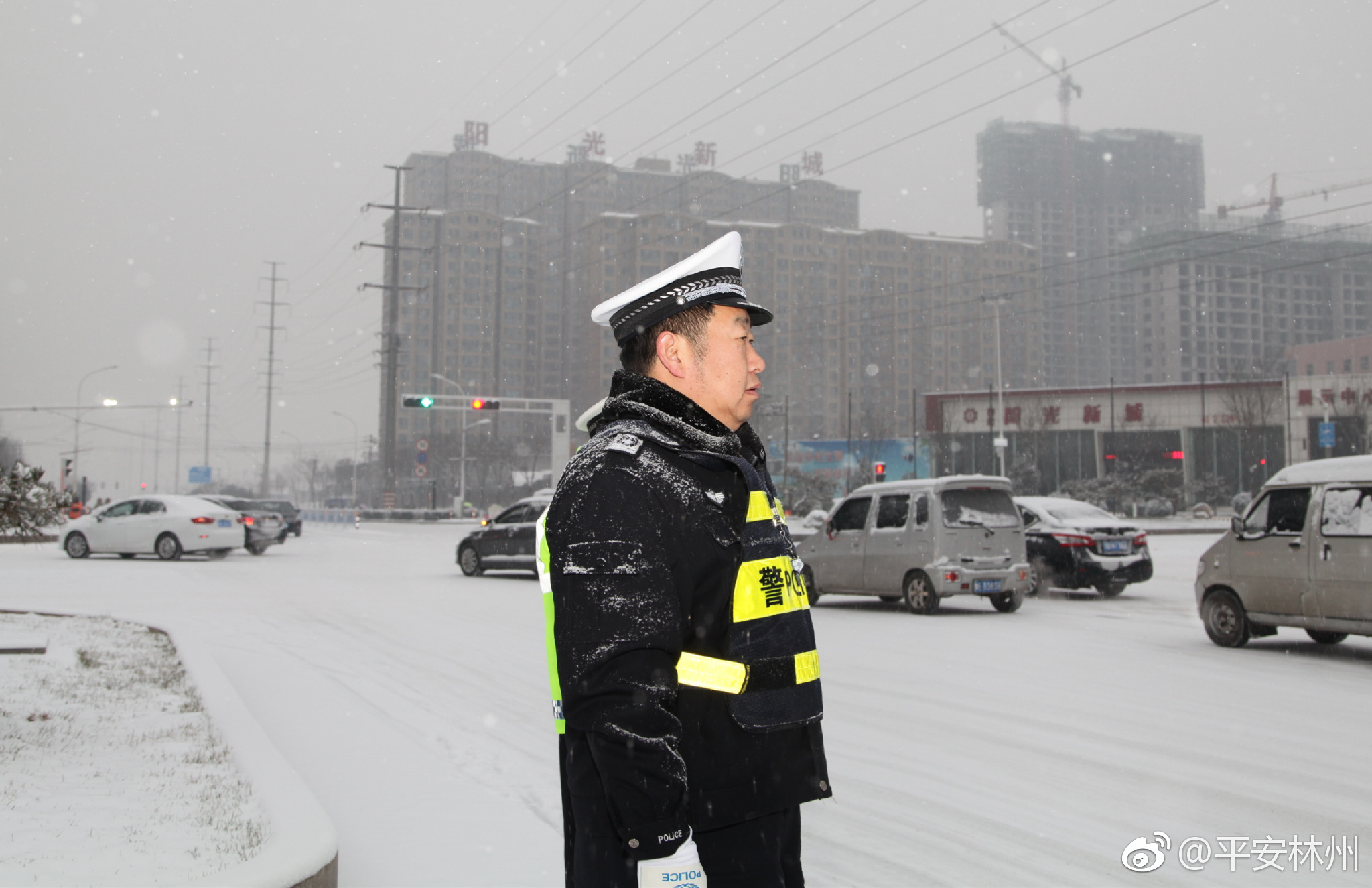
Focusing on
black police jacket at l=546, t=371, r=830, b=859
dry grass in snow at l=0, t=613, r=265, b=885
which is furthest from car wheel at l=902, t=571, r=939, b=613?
black police jacket at l=546, t=371, r=830, b=859

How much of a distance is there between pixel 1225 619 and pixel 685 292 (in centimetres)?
963

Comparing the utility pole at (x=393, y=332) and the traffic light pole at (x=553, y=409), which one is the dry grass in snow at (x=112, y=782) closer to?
the traffic light pole at (x=553, y=409)

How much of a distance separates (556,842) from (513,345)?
102 m

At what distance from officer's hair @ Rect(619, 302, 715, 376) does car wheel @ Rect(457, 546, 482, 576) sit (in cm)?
1853

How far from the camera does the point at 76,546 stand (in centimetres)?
2398

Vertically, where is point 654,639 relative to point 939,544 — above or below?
above

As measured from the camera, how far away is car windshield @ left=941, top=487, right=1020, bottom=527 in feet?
43.7

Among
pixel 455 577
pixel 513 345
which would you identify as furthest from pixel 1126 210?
pixel 455 577

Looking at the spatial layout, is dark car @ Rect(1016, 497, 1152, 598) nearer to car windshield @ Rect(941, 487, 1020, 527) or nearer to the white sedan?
car windshield @ Rect(941, 487, 1020, 527)

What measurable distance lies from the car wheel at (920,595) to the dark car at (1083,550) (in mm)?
2323

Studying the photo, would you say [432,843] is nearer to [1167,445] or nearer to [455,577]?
[455,577]

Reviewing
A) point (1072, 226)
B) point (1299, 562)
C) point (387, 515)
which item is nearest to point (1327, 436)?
point (1299, 562)

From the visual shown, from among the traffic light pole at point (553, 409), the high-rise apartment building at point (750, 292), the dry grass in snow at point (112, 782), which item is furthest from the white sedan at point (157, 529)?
the high-rise apartment building at point (750, 292)

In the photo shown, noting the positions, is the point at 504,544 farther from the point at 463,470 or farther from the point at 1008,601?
the point at 463,470
